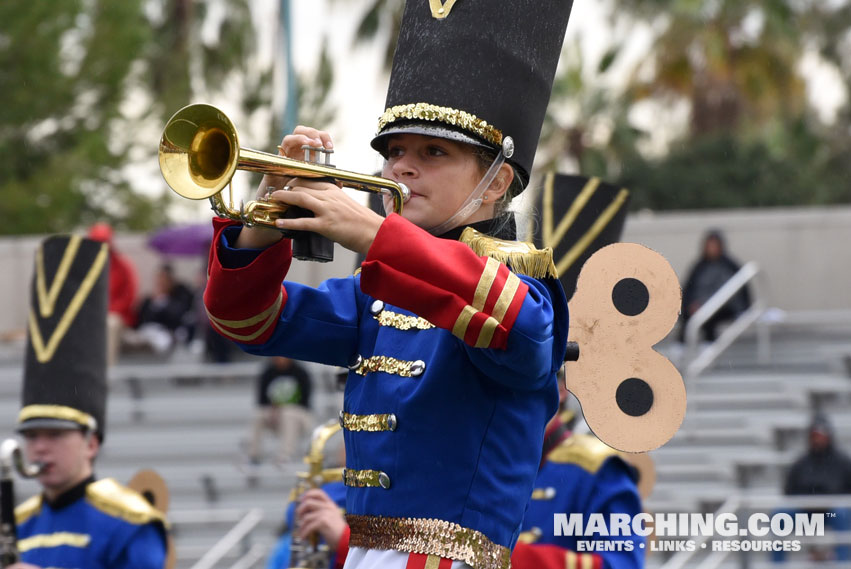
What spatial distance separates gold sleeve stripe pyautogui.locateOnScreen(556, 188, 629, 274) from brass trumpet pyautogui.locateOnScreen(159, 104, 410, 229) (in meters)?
1.62

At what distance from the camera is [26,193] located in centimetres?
2289

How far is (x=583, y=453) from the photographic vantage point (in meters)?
5.48

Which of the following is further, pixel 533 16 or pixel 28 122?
pixel 28 122

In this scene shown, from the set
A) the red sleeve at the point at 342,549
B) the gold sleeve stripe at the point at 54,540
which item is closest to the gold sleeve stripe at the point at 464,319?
the red sleeve at the point at 342,549

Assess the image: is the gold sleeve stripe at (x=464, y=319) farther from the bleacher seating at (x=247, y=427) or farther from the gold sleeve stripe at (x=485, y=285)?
the bleacher seating at (x=247, y=427)

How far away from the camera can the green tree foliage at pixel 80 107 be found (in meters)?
22.8

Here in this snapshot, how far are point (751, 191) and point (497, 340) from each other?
2297cm

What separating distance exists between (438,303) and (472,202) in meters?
0.46

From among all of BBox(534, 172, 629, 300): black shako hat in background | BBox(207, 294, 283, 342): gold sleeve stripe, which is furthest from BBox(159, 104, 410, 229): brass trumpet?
BBox(534, 172, 629, 300): black shako hat in background

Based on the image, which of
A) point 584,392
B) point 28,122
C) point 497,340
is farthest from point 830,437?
point 28,122

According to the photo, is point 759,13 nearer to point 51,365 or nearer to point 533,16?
point 51,365

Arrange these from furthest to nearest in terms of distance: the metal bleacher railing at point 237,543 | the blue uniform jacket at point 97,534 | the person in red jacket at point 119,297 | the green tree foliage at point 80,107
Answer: the green tree foliage at point 80,107 < the person in red jacket at point 119,297 < the metal bleacher railing at point 237,543 < the blue uniform jacket at point 97,534

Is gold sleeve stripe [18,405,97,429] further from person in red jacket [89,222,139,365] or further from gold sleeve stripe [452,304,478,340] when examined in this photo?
person in red jacket [89,222,139,365]

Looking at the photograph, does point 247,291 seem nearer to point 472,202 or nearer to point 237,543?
point 472,202
